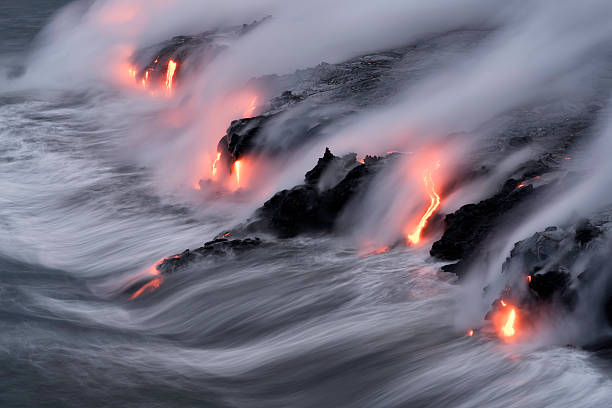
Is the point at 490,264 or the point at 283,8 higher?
the point at 283,8

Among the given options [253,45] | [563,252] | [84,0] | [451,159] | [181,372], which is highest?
[84,0]

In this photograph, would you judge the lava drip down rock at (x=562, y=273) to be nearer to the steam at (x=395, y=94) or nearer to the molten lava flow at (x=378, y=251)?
the steam at (x=395, y=94)

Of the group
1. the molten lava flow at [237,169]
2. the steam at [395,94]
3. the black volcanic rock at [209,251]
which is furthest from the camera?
the molten lava flow at [237,169]

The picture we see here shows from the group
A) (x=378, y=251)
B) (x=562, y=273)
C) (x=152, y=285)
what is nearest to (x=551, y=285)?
(x=562, y=273)

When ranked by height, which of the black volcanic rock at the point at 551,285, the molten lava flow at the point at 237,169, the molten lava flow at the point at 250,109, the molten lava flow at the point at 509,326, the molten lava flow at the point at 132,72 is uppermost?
the molten lava flow at the point at 132,72

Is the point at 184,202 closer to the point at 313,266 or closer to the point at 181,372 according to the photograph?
the point at 313,266

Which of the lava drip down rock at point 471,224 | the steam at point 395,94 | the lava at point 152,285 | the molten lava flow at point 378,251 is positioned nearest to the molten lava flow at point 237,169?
the steam at point 395,94

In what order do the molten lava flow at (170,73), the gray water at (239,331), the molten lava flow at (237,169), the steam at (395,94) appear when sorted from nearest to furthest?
the gray water at (239,331)
the steam at (395,94)
the molten lava flow at (237,169)
the molten lava flow at (170,73)

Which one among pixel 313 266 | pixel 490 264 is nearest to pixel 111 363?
pixel 313 266

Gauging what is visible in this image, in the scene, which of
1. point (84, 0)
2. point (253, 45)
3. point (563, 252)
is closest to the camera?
point (563, 252)
